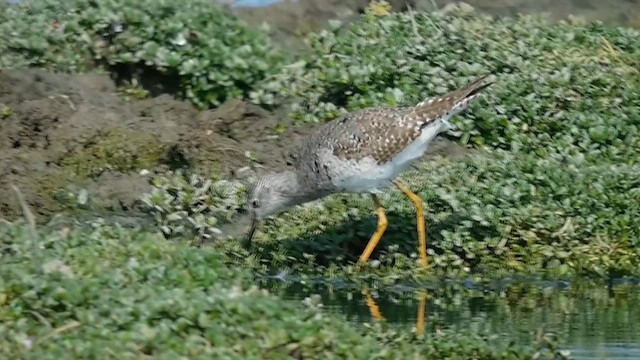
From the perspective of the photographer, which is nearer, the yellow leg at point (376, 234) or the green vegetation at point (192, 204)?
the yellow leg at point (376, 234)

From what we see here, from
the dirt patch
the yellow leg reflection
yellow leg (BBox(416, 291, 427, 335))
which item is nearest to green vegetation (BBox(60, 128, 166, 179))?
the dirt patch

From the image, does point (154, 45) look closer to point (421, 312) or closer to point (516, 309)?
point (421, 312)

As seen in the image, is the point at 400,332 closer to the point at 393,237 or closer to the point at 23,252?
the point at 23,252

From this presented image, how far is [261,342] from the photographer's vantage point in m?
7.79

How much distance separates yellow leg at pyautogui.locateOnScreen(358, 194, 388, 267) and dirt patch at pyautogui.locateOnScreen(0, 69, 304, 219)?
152 centimetres

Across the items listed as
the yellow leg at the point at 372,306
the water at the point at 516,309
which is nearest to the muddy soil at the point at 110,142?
the water at the point at 516,309

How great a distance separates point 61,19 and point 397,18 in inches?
142

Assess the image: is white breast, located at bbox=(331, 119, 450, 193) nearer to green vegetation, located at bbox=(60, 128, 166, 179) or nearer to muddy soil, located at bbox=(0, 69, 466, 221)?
muddy soil, located at bbox=(0, 69, 466, 221)

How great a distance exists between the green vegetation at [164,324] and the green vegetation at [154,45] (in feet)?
20.0

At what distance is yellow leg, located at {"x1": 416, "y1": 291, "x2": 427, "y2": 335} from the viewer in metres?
9.43

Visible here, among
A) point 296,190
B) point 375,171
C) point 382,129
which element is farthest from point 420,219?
point 296,190

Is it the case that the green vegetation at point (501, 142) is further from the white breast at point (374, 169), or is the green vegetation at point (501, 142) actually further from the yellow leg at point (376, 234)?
the white breast at point (374, 169)

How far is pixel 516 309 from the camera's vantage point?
10367mm

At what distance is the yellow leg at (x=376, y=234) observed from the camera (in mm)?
11758
